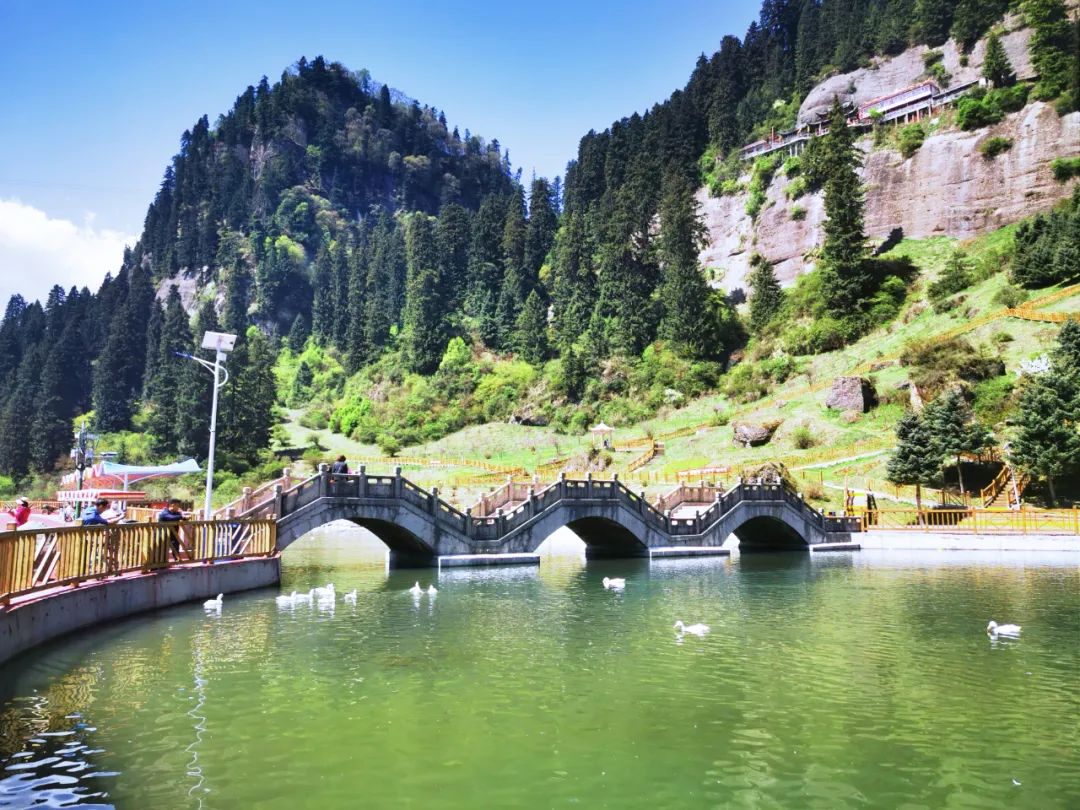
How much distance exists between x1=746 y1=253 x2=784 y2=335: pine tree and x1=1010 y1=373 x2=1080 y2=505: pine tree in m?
41.9

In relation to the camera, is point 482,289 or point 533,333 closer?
point 533,333

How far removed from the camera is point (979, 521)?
43.0m

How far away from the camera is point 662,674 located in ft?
50.8

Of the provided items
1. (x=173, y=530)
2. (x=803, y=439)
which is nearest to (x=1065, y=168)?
(x=803, y=439)

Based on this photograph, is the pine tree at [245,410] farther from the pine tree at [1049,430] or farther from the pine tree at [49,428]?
the pine tree at [1049,430]

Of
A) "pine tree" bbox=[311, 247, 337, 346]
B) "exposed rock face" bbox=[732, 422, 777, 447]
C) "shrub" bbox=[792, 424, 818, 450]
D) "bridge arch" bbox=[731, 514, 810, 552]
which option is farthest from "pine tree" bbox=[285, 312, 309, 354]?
"bridge arch" bbox=[731, 514, 810, 552]

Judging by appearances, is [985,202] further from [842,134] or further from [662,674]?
[662,674]

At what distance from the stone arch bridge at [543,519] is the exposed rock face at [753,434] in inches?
550

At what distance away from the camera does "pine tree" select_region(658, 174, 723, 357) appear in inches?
3344

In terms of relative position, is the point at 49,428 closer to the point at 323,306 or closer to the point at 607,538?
the point at 323,306

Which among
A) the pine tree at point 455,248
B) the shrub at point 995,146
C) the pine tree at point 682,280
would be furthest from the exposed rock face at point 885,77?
the pine tree at point 455,248

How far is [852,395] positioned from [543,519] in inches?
1303

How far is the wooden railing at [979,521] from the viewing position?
132 feet

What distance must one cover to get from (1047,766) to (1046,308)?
6031cm
